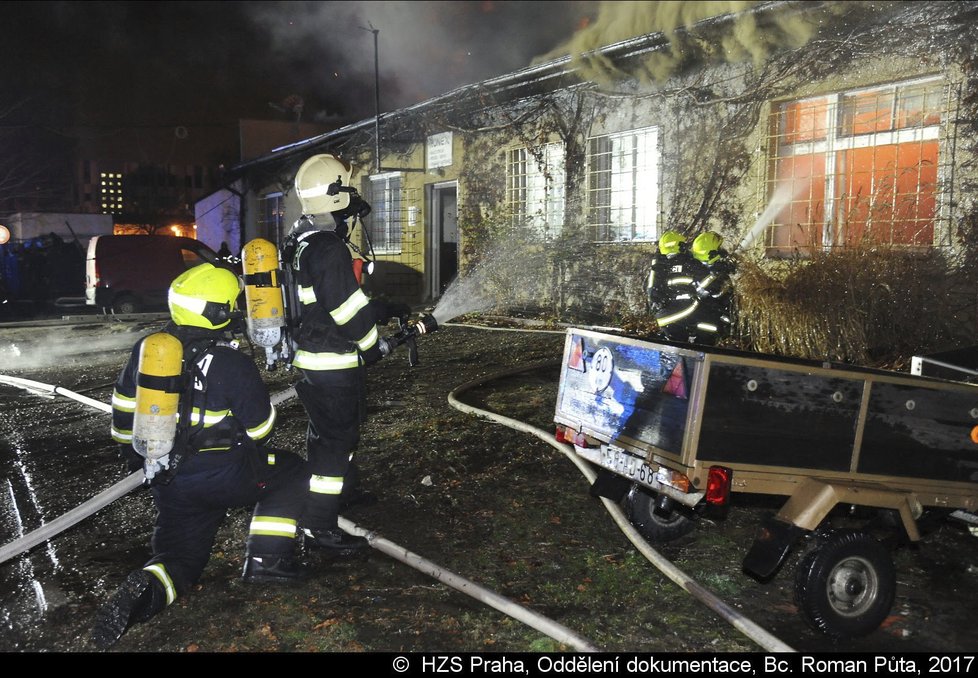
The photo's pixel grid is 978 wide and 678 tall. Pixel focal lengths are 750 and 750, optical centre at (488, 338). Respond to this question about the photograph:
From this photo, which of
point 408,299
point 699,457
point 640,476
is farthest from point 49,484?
point 408,299

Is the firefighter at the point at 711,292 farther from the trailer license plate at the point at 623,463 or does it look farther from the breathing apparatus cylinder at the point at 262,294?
the breathing apparatus cylinder at the point at 262,294

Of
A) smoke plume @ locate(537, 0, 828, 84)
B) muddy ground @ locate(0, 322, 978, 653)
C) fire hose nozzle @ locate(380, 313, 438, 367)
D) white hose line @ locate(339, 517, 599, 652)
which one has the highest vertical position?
smoke plume @ locate(537, 0, 828, 84)

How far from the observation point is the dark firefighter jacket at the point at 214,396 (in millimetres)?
3596

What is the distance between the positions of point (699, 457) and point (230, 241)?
23167 mm

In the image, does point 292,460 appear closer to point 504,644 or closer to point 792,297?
point 504,644

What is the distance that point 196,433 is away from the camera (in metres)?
3.58

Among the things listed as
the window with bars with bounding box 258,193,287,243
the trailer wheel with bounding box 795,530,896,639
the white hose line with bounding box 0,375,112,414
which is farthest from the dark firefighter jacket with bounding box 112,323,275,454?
the window with bars with bounding box 258,193,287,243

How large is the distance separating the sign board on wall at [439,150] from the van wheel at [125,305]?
294 inches

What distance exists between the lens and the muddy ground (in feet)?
10.9

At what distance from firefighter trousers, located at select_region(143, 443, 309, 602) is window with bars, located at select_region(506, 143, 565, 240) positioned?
8.69 meters

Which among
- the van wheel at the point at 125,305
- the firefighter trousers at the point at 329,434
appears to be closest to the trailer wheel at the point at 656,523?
the firefighter trousers at the point at 329,434

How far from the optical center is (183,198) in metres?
72.1

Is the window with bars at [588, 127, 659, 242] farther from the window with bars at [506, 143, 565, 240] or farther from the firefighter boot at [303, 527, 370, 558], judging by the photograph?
the firefighter boot at [303, 527, 370, 558]

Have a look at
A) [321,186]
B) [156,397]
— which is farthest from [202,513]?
[321,186]
